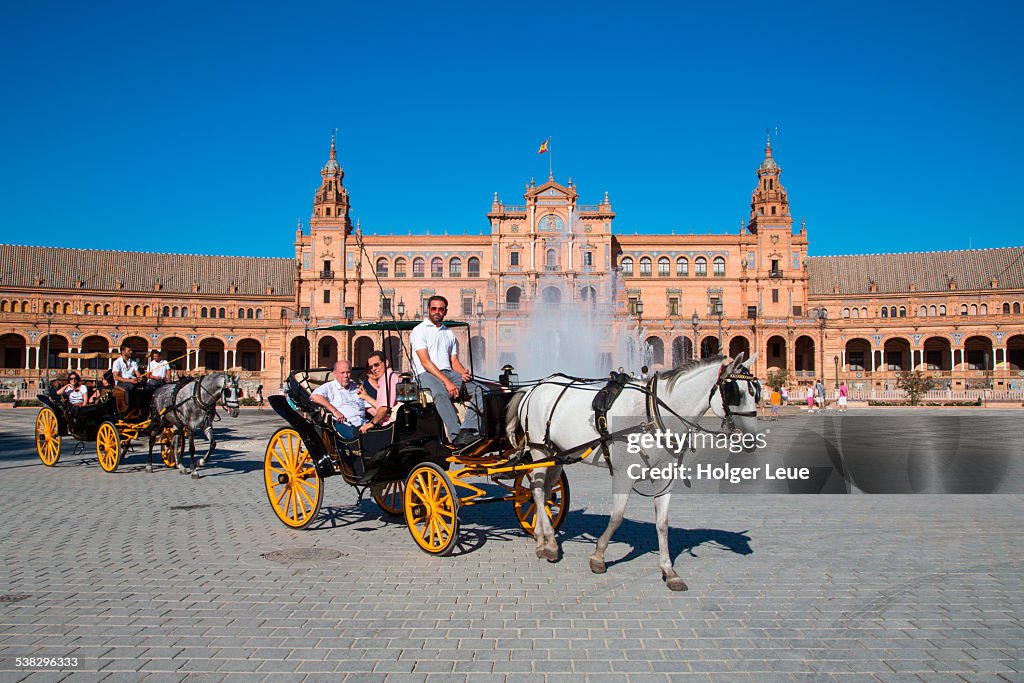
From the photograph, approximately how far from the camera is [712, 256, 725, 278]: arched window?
72000 millimetres

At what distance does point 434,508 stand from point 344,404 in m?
2.02

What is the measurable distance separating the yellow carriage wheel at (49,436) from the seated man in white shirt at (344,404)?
29.6 ft

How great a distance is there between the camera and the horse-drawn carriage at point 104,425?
13562 mm

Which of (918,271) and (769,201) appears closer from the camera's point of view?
(769,201)

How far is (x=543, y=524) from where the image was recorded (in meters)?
7.02

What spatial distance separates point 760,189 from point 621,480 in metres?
74.0

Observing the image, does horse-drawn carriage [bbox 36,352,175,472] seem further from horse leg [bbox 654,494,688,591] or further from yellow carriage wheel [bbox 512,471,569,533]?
horse leg [bbox 654,494,688,591]

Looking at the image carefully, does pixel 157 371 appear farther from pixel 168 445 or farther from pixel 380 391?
pixel 380 391

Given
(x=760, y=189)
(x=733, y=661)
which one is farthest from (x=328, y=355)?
→ (x=733, y=661)

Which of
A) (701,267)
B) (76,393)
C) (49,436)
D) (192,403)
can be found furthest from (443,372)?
(701,267)

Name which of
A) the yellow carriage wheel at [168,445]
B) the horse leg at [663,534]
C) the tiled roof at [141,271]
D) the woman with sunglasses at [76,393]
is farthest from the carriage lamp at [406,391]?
the tiled roof at [141,271]

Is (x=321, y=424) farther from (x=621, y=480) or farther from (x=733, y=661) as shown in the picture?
(x=733, y=661)

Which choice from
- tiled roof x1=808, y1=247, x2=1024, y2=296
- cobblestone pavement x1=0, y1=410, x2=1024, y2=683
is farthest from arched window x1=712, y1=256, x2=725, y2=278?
cobblestone pavement x1=0, y1=410, x2=1024, y2=683

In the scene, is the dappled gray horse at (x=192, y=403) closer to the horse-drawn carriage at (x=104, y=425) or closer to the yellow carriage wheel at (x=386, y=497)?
the horse-drawn carriage at (x=104, y=425)
